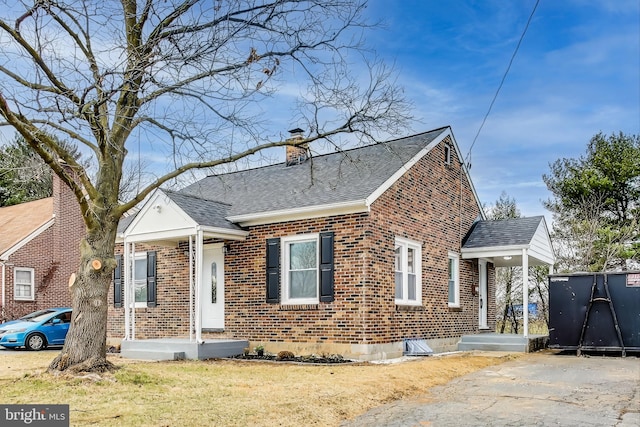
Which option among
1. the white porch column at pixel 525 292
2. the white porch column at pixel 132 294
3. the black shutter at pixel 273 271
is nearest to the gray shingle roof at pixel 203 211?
the black shutter at pixel 273 271

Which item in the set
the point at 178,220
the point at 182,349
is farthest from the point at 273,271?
the point at 182,349

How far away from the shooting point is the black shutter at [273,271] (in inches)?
549

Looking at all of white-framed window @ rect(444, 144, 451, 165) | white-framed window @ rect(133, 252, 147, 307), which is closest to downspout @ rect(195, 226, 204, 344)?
white-framed window @ rect(133, 252, 147, 307)

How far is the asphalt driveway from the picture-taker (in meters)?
7.06

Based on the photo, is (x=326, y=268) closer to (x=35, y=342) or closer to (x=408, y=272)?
(x=408, y=272)

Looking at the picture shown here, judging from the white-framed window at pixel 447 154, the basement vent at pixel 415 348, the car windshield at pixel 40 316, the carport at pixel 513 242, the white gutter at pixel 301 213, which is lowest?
the basement vent at pixel 415 348

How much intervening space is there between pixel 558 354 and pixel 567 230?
13297 mm

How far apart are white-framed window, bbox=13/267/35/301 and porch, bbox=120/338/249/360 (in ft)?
33.1

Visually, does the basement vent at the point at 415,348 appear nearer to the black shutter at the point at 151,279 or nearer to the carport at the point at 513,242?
the carport at the point at 513,242

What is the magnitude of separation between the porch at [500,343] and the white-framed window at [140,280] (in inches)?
350

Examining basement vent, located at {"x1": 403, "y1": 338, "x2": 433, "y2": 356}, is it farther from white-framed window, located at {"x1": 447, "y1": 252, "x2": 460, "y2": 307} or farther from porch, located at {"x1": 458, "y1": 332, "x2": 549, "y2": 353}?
white-framed window, located at {"x1": 447, "y1": 252, "x2": 460, "y2": 307}

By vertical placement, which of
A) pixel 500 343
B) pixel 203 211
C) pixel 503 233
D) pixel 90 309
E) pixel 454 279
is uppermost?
pixel 203 211

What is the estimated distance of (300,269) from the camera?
13906mm

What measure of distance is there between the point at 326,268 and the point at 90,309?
539 centimetres
